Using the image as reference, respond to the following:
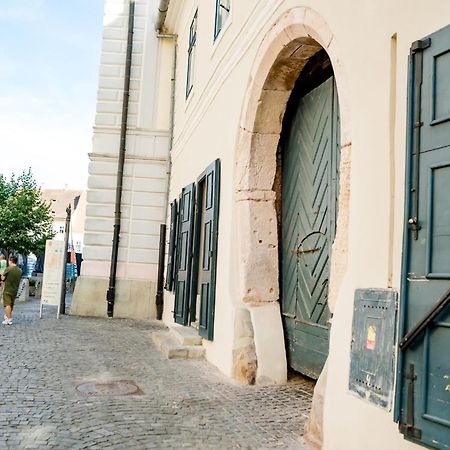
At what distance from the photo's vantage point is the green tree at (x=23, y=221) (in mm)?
23453

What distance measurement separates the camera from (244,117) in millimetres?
5836

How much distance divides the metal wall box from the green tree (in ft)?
73.7

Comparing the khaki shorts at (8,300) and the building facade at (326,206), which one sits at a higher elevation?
the building facade at (326,206)

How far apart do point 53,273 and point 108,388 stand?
689cm

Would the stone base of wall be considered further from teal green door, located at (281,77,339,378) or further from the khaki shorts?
teal green door, located at (281,77,339,378)

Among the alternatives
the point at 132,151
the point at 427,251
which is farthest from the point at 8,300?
the point at 427,251

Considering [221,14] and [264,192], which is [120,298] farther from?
[264,192]

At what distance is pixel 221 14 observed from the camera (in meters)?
7.48

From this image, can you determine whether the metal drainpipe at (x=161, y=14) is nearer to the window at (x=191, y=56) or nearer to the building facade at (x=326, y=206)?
the building facade at (x=326, y=206)

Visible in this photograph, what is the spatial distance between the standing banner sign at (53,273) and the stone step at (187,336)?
175 inches

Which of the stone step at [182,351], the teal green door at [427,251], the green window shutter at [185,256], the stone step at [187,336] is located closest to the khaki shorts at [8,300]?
the green window shutter at [185,256]

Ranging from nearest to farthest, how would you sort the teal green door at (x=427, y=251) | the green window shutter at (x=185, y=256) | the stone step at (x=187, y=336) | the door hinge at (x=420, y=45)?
1. the teal green door at (x=427, y=251)
2. the door hinge at (x=420, y=45)
3. the stone step at (x=187, y=336)
4. the green window shutter at (x=185, y=256)

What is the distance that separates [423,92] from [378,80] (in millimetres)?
599

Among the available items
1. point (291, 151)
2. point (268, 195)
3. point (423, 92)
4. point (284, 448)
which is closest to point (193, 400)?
point (284, 448)
